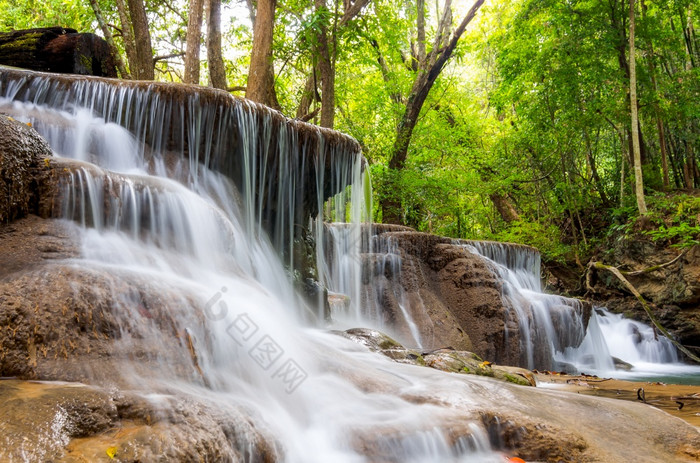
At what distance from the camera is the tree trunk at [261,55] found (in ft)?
30.0

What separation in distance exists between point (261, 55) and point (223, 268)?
574 centimetres

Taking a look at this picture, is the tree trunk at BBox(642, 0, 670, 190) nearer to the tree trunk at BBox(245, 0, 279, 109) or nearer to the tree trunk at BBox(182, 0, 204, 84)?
the tree trunk at BBox(245, 0, 279, 109)

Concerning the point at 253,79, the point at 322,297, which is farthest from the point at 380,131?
the point at 322,297

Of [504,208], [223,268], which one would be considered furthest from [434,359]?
[504,208]

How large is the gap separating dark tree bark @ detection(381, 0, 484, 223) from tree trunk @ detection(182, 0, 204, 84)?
20.1 ft

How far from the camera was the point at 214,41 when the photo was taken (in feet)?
33.4

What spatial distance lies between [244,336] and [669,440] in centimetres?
300

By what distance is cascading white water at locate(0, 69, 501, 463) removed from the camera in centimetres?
299

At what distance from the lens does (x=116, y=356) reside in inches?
106

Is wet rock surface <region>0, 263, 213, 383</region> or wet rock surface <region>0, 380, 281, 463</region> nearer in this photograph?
wet rock surface <region>0, 380, 281, 463</region>

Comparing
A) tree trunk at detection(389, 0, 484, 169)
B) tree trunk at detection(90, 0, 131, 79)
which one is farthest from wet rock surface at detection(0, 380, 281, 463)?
tree trunk at detection(389, 0, 484, 169)

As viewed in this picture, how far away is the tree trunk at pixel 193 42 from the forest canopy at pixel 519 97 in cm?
5

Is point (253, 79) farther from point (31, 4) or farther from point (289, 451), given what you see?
point (31, 4)

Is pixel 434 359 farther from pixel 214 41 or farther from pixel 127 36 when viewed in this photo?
pixel 127 36
